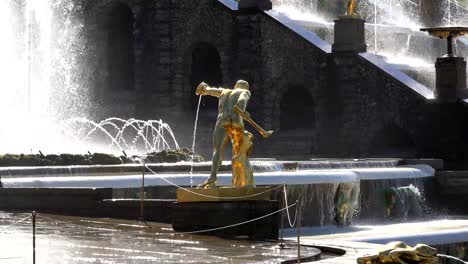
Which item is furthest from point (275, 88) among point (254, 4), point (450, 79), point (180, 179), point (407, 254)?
point (407, 254)

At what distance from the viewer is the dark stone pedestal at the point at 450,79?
35094 mm

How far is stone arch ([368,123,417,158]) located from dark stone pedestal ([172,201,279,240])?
19831mm

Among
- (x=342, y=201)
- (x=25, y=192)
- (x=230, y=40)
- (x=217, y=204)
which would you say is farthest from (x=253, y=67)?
(x=217, y=204)

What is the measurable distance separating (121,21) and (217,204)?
27.7m

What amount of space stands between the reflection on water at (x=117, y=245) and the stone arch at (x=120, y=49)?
25.7 metres

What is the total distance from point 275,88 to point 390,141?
4.45m

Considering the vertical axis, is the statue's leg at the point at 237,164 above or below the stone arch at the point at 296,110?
below

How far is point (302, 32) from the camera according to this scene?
39.2m

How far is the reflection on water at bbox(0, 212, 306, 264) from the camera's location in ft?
45.1

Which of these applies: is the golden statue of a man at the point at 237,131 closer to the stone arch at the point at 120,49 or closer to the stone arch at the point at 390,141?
the stone arch at the point at 390,141

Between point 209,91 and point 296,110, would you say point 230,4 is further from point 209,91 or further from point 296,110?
point 209,91

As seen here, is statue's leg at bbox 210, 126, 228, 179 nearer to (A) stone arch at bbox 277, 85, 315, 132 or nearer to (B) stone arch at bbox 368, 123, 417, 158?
(B) stone arch at bbox 368, 123, 417, 158

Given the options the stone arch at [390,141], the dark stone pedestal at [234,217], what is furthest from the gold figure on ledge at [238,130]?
the stone arch at [390,141]

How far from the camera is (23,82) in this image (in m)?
45.6
